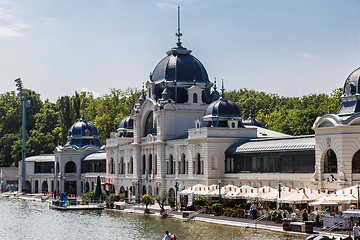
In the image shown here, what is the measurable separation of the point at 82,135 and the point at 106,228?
61.0 meters

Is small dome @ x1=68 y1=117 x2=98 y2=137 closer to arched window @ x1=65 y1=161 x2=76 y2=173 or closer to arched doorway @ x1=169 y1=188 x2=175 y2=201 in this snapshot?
arched window @ x1=65 y1=161 x2=76 y2=173

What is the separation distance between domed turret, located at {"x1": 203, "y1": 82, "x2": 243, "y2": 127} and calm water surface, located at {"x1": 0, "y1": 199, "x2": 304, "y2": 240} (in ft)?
A: 44.9

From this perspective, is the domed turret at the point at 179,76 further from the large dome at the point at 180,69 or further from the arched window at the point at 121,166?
the arched window at the point at 121,166

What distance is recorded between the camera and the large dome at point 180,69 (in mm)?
87250

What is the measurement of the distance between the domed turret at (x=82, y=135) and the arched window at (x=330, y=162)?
66718mm

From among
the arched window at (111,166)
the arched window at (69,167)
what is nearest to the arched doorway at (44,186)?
the arched window at (69,167)

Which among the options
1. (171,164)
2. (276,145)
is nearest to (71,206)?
(171,164)

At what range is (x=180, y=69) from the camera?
87438mm

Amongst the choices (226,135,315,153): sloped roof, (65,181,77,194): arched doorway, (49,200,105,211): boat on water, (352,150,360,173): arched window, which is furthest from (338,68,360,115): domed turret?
(65,181,77,194): arched doorway

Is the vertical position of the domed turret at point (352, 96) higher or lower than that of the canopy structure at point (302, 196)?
higher

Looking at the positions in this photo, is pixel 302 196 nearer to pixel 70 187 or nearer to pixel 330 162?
pixel 330 162

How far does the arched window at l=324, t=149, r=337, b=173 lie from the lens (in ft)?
187

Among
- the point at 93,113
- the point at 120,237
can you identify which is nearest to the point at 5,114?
the point at 93,113

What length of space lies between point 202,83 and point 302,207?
3413 cm
